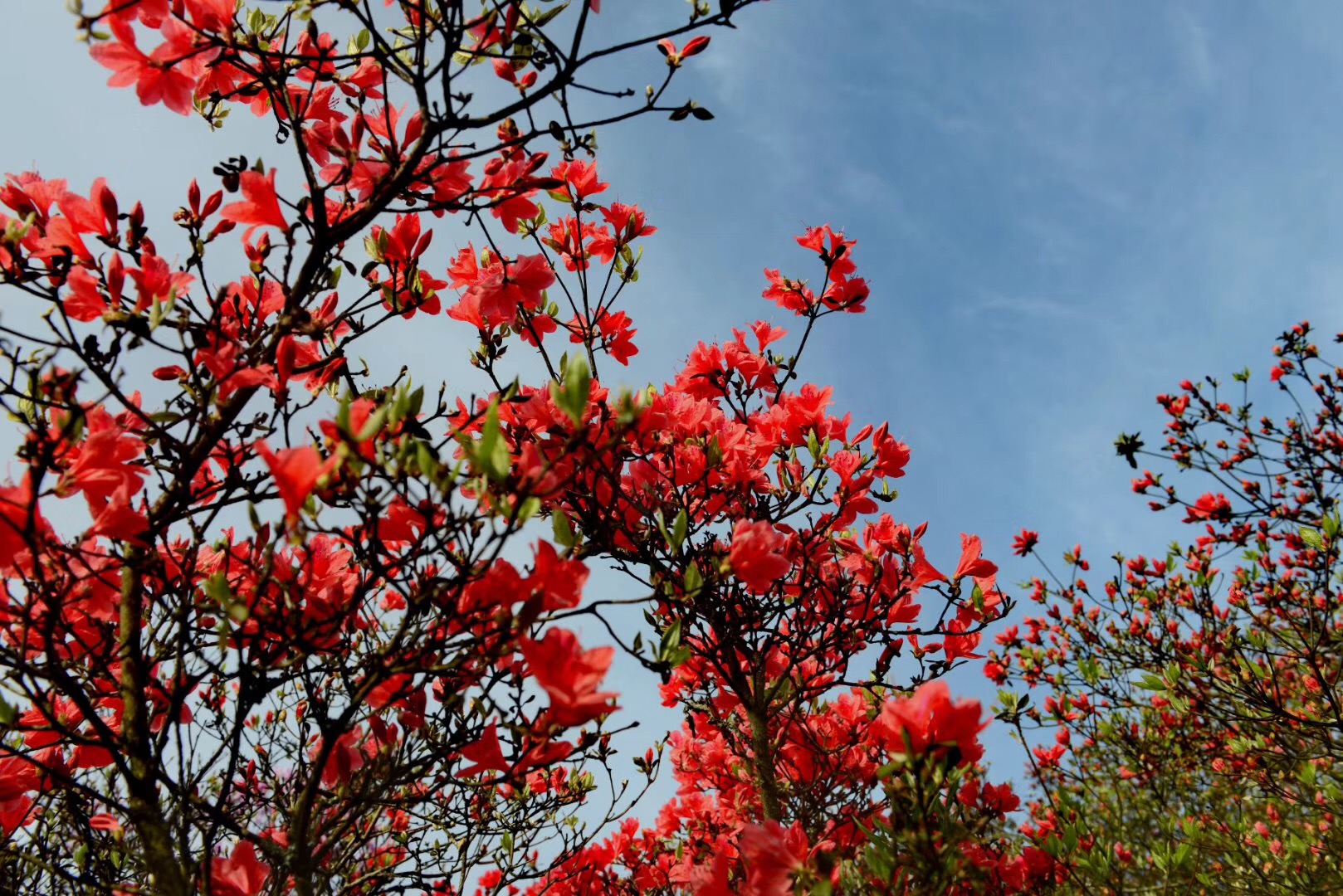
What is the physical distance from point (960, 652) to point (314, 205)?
285 centimetres

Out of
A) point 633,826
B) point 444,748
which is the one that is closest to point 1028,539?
point 633,826

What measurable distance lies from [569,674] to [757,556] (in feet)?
2.09

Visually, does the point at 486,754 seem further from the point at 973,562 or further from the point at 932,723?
the point at 973,562

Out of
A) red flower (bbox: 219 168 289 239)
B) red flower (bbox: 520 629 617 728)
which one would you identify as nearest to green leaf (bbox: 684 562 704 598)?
red flower (bbox: 520 629 617 728)

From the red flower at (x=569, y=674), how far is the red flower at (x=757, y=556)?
1.78ft

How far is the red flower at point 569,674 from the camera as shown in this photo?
136cm

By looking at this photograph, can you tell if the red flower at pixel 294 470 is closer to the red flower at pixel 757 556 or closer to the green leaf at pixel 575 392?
the green leaf at pixel 575 392

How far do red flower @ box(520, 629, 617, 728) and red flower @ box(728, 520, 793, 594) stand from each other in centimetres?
54

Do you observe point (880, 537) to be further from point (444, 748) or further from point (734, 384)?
point (444, 748)

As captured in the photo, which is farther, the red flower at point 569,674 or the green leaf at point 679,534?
the green leaf at point 679,534

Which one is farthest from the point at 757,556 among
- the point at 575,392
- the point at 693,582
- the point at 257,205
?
the point at 257,205

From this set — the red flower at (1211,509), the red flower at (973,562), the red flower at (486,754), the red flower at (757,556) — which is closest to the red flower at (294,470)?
the red flower at (486,754)

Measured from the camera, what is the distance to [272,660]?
168 cm

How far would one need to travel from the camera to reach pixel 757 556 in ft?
6.08
